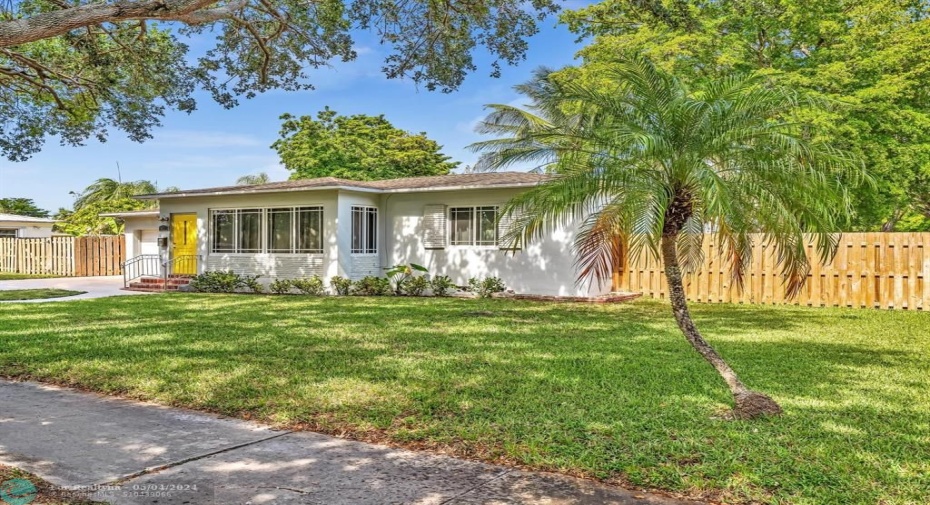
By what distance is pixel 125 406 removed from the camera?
577 cm

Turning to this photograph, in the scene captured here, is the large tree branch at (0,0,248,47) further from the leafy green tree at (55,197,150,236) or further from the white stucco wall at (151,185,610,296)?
the leafy green tree at (55,197,150,236)

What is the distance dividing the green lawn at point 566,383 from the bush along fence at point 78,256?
54.7 feet

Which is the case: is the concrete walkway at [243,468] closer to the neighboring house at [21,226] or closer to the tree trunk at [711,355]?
the tree trunk at [711,355]

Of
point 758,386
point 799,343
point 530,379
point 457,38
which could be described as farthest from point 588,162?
point 457,38

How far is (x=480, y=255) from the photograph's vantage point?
57.2 ft

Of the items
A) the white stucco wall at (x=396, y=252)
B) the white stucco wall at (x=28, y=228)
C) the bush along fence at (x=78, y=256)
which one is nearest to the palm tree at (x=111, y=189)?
the white stucco wall at (x=28, y=228)

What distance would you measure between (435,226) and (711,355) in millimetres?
12737

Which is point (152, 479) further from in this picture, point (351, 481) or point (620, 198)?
point (620, 198)

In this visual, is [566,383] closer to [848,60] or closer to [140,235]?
[848,60]

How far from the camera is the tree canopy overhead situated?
1126 cm

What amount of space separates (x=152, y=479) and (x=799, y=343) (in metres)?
8.62

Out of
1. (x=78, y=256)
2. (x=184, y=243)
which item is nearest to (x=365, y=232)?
(x=184, y=243)

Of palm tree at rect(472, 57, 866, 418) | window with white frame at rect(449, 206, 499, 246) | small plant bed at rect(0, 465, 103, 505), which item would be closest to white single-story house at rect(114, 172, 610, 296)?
window with white frame at rect(449, 206, 499, 246)

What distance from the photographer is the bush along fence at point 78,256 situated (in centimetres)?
2783
